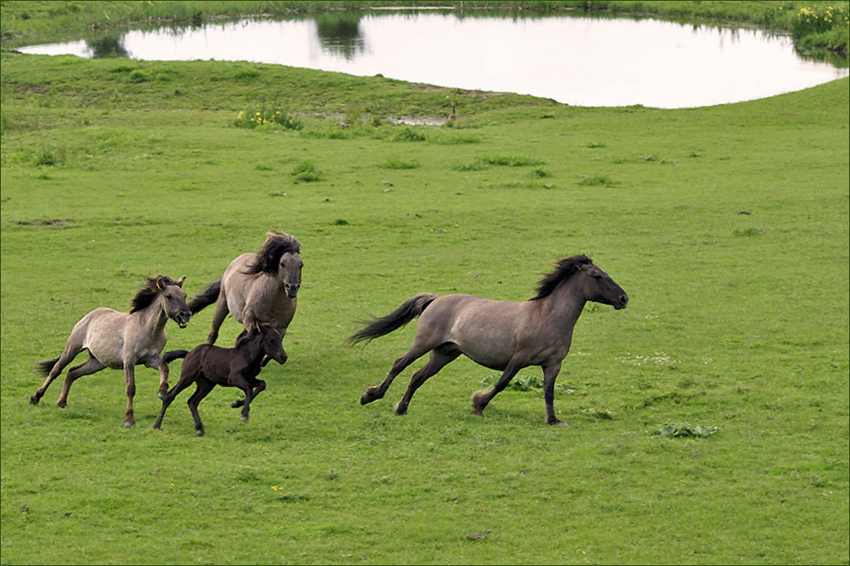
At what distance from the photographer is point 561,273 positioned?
1074 cm

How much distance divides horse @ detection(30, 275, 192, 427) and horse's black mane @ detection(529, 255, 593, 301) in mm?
3819

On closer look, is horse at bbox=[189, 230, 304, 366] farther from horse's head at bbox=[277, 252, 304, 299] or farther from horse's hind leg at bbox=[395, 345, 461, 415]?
horse's hind leg at bbox=[395, 345, 461, 415]

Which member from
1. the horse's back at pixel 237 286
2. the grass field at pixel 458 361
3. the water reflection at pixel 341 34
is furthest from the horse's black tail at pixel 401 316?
the water reflection at pixel 341 34

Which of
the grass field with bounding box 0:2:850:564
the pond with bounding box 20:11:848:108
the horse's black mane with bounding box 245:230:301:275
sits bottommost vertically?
the grass field with bounding box 0:2:850:564

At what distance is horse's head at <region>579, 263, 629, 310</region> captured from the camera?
411 inches

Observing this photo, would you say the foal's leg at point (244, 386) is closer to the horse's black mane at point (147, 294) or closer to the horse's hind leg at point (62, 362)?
the horse's black mane at point (147, 294)

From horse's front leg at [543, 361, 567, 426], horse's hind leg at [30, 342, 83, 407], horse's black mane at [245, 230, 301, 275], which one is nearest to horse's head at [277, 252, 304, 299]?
horse's black mane at [245, 230, 301, 275]

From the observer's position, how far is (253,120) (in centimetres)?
3238

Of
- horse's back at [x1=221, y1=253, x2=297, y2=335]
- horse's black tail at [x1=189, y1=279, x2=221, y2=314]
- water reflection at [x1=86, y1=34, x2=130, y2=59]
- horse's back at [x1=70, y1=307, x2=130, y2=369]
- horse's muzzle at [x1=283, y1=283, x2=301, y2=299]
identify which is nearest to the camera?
horse's back at [x1=70, y1=307, x2=130, y2=369]

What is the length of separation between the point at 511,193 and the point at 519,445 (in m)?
14.8

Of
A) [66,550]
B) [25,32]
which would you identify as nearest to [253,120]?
[66,550]

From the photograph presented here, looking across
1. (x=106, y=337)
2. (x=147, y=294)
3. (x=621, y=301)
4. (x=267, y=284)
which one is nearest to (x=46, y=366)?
(x=106, y=337)

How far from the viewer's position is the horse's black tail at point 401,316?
1130cm

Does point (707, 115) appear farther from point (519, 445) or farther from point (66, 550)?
point (66, 550)
